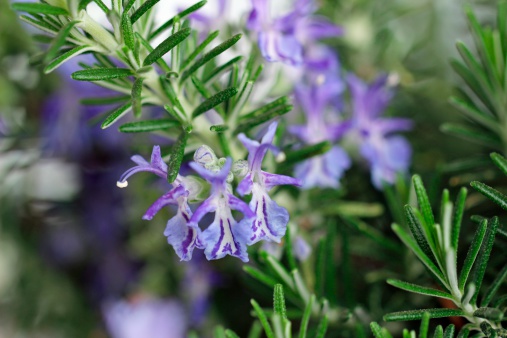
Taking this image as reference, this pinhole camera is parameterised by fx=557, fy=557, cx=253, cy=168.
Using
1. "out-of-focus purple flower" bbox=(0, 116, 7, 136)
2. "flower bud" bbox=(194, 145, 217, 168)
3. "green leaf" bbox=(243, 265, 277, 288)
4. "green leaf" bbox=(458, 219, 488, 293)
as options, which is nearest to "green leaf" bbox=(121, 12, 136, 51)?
"flower bud" bbox=(194, 145, 217, 168)

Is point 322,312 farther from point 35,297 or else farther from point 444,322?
point 35,297

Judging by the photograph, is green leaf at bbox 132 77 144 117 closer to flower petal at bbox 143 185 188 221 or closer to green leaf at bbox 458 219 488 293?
flower petal at bbox 143 185 188 221

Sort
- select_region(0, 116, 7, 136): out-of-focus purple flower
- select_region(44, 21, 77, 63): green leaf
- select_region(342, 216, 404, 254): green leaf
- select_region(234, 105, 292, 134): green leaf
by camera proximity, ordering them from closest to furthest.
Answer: select_region(44, 21, 77, 63): green leaf, select_region(234, 105, 292, 134): green leaf, select_region(342, 216, 404, 254): green leaf, select_region(0, 116, 7, 136): out-of-focus purple flower

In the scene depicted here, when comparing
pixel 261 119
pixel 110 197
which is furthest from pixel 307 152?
pixel 110 197

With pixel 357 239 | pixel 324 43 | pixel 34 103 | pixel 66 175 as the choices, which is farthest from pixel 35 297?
pixel 324 43

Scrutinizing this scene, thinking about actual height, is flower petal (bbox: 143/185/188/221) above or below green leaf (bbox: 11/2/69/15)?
below

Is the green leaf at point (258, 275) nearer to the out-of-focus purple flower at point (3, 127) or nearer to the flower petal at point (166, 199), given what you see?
the flower petal at point (166, 199)
